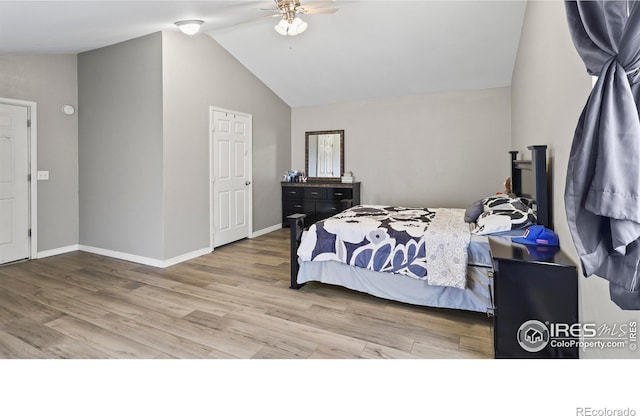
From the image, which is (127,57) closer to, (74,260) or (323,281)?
(74,260)

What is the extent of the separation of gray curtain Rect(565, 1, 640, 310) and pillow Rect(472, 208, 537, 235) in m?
1.24

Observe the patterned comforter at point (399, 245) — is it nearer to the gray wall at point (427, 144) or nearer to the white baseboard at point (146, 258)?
the white baseboard at point (146, 258)

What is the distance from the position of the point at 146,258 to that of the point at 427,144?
177 inches

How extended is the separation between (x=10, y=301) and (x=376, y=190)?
4.97 m

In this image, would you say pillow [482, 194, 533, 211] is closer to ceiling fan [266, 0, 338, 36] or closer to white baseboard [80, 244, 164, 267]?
ceiling fan [266, 0, 338, 36]

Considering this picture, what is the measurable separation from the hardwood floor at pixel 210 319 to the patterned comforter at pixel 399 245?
1.12 feet

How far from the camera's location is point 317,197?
20.0ft

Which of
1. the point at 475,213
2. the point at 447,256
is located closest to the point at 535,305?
the point at 447,256

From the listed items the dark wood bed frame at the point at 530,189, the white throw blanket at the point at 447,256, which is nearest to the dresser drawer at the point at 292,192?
the dark wood bed frame at the point at 530,189

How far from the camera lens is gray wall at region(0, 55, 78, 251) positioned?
13.3ft

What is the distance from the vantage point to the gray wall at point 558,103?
1.51 meters

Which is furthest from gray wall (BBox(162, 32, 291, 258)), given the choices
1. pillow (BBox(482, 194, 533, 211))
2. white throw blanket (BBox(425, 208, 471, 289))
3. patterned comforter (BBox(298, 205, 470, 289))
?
pillow (BBox(482, 194, 533, 211))

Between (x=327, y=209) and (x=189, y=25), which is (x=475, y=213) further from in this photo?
(x=189, y=25)

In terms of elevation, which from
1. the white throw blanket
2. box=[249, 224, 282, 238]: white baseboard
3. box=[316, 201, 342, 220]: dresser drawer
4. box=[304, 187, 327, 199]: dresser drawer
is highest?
box=[304, 187, 327, 199]: dresser drawer
